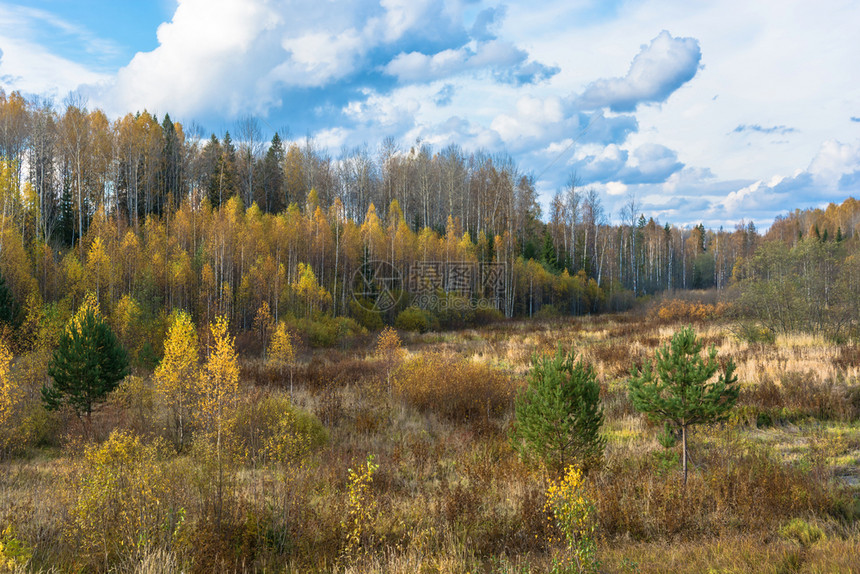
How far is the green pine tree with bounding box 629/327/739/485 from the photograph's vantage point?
6219mm

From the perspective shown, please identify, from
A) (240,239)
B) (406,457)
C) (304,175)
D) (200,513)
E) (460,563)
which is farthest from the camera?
(304,175)

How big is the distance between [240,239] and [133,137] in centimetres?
1720

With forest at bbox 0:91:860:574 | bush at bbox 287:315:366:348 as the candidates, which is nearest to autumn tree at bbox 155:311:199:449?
forest at bbox 0:91:860:574

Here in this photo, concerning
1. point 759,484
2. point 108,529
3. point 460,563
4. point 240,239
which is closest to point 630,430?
point 759,484

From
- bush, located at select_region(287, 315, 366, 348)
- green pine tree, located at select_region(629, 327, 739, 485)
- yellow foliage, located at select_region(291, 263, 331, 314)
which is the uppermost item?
yellow foliage, located at select_region(291, 263, 331, 314)

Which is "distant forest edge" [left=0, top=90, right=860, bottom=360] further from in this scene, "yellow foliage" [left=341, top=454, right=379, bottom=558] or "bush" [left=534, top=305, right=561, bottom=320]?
"yellow foliage" [left=341, top=454, right=379, bottom=558]

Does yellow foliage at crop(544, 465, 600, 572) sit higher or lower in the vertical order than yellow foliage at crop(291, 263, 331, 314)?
lower

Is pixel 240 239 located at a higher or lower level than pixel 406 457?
higher

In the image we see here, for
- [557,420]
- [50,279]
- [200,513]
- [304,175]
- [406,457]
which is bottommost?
[406,457]

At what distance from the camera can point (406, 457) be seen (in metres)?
7.96

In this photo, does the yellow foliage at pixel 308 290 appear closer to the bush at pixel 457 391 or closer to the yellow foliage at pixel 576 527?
the bush at pixel 457 391

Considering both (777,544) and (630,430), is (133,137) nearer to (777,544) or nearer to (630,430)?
(630,430)

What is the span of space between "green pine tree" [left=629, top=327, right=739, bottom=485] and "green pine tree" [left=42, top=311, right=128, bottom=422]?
470 inches

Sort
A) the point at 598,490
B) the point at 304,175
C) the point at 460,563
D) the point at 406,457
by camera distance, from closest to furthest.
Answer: the point at 460,563 → the point at 598,490 → the point at 406,457 → the point at 304,175
